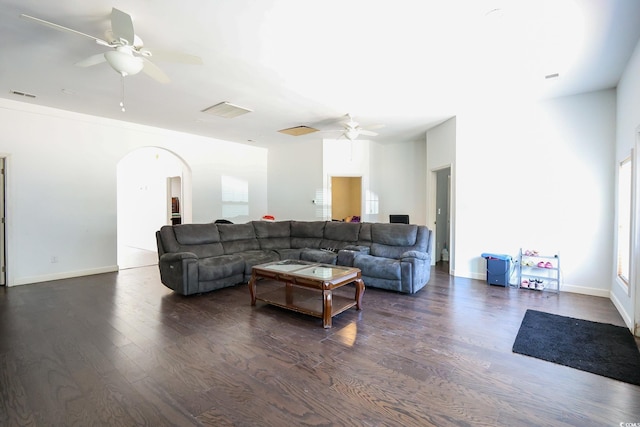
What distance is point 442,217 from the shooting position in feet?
23.4

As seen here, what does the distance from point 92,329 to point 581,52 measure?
19.5ft

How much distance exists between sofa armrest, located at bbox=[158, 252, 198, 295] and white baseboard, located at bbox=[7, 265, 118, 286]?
7.45ft

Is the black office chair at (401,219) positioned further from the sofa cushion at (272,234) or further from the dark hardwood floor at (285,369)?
the dark hardwood floor at (285,369)

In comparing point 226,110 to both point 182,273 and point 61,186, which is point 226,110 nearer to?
point 182,273

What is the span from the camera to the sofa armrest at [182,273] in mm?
4152

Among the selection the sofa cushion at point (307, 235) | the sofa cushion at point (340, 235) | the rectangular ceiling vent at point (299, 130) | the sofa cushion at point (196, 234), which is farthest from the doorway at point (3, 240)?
the sofa cushion at point (340, 235)

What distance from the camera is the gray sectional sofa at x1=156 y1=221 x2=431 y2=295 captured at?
430 centimetres

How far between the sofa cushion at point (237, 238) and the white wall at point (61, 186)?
2.27 m

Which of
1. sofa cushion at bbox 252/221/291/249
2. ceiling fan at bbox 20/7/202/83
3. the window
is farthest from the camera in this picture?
sofa cushion at bbox 252/221/291/249

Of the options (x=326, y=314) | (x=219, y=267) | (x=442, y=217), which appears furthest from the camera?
(x=442, y=217)

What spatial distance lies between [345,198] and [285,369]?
7923 mm

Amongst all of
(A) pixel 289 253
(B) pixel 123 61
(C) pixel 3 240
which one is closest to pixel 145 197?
(C) pixel 3 240

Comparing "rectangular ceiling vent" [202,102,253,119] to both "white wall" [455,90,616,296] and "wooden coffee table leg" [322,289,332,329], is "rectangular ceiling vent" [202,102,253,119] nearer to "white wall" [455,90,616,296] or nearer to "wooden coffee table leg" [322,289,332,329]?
"wooden coffee table leg" [322,289,332,329]

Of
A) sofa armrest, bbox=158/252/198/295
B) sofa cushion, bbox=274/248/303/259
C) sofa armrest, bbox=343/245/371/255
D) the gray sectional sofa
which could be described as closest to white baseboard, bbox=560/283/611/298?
A: the gray sectional sofa
